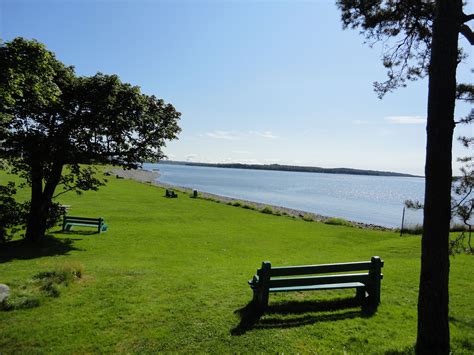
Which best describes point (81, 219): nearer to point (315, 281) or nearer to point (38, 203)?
point (38, 203)

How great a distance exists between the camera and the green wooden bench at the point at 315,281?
7.68 meters

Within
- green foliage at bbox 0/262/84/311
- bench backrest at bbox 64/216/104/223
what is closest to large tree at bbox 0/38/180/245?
bench backrest at bbox 64/216/104/223

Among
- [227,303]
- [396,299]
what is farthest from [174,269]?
[396,299]

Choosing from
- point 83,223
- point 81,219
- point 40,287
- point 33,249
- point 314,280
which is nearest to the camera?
point 314,280

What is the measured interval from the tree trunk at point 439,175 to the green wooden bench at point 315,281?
103 inches

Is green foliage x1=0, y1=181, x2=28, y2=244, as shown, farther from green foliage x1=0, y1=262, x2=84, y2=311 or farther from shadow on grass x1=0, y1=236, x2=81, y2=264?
green foliage x1=0, y1=262, x2=84, y2=311

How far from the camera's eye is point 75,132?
1673cm

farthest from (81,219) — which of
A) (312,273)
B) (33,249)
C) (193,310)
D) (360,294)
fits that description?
(360,294)

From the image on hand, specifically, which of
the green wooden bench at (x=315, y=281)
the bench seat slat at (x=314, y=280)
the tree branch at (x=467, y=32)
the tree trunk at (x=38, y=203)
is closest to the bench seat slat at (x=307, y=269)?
the green wooden bench at (x=315, y=281)

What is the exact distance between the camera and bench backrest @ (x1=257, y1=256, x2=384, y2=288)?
7.66m

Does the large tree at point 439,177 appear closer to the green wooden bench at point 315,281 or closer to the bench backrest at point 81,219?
the green wooden bench at point 315,281

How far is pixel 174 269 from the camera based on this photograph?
1234 centimetres

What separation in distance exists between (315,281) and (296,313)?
2.91 feet

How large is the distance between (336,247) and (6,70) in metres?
18.2
